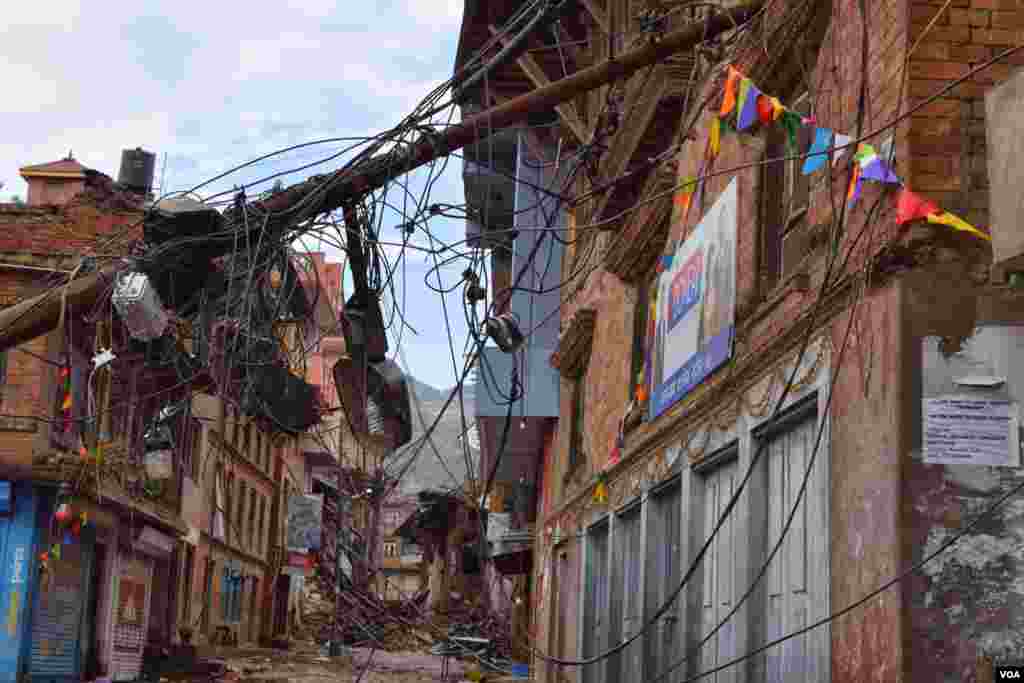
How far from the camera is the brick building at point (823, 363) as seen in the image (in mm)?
6180

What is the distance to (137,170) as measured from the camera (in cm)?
3009

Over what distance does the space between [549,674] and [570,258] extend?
680cm

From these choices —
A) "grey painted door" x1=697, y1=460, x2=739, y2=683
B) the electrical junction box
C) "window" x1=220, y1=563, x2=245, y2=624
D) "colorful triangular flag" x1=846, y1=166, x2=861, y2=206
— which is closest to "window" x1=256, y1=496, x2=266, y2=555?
"window" x1=220, y1=563, x2=245, y2=624

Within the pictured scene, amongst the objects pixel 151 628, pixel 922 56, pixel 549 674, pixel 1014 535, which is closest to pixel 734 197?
pixel 922 56

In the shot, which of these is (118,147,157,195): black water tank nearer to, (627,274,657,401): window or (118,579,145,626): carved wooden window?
(118,579,145,626): carved wooden window

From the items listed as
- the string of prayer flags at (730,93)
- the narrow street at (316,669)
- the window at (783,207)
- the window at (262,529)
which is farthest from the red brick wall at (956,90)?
the window at (262,529)

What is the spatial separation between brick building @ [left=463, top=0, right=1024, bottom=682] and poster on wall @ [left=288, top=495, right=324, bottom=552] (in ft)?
123

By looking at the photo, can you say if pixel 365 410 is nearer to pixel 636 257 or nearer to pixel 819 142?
pixel 819 142

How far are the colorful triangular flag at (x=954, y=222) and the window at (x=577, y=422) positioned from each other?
1256 centimetres

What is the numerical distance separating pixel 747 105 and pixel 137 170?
2464 centimetres

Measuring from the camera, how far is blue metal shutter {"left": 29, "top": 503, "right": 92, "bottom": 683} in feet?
74.0

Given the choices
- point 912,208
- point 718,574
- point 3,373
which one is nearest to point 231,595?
point 3,373

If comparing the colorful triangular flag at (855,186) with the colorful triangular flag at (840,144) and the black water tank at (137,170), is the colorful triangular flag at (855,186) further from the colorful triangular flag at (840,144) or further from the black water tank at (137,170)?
the black water tank at (137,170)

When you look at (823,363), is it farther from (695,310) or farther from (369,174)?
(695,310)
